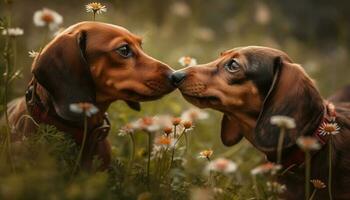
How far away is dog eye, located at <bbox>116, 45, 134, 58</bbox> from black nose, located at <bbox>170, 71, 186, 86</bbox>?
27 cm

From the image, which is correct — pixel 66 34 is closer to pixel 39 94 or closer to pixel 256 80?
pixel 39 94

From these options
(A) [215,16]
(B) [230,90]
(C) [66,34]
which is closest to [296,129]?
(B) [230,90]

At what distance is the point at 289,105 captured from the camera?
12.0 ft

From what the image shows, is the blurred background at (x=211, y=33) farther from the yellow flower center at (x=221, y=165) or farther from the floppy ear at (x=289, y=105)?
the yellow flower center at (x=221, y=165)

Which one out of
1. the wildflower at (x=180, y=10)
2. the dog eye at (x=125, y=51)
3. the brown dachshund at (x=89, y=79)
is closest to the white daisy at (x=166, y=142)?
the brown dachshund at (x=89, y=79)

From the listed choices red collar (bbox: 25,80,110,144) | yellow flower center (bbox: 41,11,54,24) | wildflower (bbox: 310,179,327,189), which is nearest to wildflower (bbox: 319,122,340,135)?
wildflower (bbox: 310,179,327,189)

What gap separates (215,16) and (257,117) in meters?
6.49

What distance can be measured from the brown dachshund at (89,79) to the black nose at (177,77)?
0.03m

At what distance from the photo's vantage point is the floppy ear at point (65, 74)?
142 inches

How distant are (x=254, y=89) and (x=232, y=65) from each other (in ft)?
0.65

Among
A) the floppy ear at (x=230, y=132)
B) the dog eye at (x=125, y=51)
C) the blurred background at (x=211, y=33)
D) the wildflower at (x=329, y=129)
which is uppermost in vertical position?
the dog eye at (x=125, y=51)

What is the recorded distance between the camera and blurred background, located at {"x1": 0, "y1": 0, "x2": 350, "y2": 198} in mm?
5805

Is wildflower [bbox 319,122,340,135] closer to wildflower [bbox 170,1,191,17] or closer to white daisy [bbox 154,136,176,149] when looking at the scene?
white daisy [bbox 154,136,176,149]

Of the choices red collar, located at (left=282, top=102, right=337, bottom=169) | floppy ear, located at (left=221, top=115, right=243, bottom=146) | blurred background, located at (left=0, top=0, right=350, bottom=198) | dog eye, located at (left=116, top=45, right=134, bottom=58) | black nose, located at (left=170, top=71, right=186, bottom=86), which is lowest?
blurred background, located at (left=0, top=0, right=350, bottom=198)
